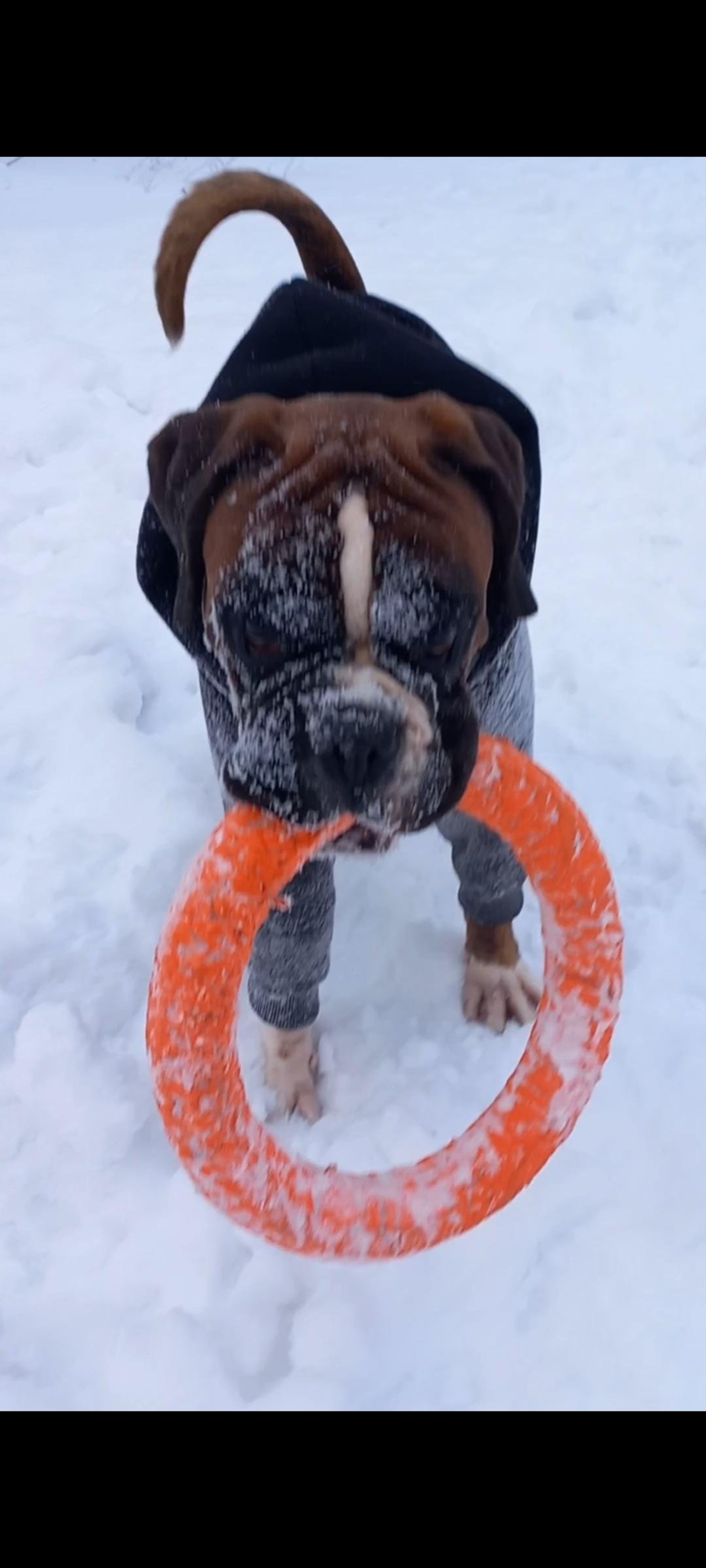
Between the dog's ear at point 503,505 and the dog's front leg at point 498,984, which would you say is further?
the dog's front leg at point 498,984

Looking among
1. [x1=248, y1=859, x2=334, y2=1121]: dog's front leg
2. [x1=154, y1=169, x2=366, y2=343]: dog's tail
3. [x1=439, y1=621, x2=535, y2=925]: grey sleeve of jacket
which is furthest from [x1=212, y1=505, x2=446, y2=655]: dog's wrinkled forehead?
[x1=154, y1=169, x2=366, y2=343]: dog's tail

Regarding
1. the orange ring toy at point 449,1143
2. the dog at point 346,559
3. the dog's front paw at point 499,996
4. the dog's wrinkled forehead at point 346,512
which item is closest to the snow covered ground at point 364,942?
the dog's front paw at point 499,996

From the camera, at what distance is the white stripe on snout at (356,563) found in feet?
4.33

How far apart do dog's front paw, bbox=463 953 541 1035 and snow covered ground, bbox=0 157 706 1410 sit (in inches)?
1.7

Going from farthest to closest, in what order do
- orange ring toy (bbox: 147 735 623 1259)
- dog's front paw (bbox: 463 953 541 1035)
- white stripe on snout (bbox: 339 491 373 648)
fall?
dog's front paw (bbox: 463 953 541 1035)
orange ring toy (bbox: 147 735 623 1259)
white stripe on snout (bbox: 339 491 373 648)

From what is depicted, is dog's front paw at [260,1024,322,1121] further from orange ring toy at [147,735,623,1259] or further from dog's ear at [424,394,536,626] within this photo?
dog's ear at [424,394,536,626]

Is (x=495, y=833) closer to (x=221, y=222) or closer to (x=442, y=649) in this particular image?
(x=442, y=649)

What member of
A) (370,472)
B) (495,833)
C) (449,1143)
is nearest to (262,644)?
(370,472)

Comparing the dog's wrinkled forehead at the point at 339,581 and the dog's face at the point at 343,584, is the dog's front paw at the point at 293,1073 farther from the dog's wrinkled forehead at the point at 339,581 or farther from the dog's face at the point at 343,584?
the dog's wrinkled forehead at the point at 339,581

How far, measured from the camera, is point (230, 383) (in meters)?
1.76

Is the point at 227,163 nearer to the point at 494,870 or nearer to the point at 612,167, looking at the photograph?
the point at 612,167

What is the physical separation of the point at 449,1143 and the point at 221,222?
1755mm

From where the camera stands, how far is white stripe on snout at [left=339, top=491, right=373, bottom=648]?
4.33 feet

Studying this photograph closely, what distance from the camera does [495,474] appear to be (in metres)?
1.49
